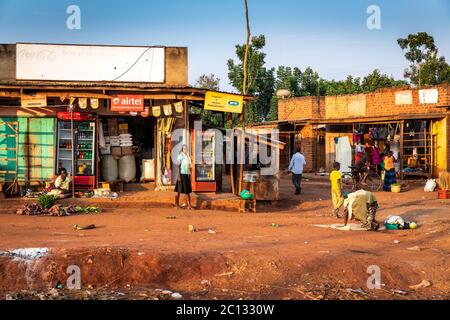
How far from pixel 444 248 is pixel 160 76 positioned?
10.3 meters

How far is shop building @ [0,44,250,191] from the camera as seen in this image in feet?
50.2

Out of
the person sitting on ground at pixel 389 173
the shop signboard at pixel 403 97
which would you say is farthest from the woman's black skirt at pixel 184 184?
the shop signboard at pixel 403 97

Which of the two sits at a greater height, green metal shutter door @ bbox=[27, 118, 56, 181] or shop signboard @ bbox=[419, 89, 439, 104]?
shop signboard @ bbox=[419, 89, 439, 104]

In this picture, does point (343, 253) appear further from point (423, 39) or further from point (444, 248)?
point (423, 39)

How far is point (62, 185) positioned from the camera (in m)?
15.0

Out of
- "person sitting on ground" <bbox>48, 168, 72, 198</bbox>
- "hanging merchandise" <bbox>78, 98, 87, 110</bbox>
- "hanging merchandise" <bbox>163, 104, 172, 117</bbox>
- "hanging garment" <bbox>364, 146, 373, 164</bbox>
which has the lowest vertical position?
"person sitting on ground" <bbox>48, 168, 72, 198</bbox>

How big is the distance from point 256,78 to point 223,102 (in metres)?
23.1

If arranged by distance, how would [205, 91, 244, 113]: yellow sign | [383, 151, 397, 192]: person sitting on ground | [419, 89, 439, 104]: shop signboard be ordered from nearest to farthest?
[205, 91, 244, 113]: yellow sign < [383, 151, 397, 192]: person sitting on ground < [419, 89, 439, 104]: shop signboard

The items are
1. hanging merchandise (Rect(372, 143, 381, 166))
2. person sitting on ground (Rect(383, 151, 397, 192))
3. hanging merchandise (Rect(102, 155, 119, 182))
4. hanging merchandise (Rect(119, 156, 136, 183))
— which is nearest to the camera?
hanging merchandise (Rect(102, 155, 119, 182))

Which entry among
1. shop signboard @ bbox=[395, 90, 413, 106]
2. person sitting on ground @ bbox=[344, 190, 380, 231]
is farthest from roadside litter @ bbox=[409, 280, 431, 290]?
shop signboard @ bbox=[395, 90, 413, 106]

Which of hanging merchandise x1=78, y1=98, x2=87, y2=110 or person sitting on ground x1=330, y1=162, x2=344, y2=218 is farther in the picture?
hanging merchandise x1=78, y1=98, x2=87, y2=110

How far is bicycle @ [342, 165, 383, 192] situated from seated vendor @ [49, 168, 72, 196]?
1043cm

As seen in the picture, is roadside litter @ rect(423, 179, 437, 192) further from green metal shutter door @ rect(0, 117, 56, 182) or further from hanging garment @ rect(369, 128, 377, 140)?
green metal shutter door @ rect(0, 117, 56, 182)

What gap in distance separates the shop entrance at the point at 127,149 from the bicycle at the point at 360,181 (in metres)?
7.85
